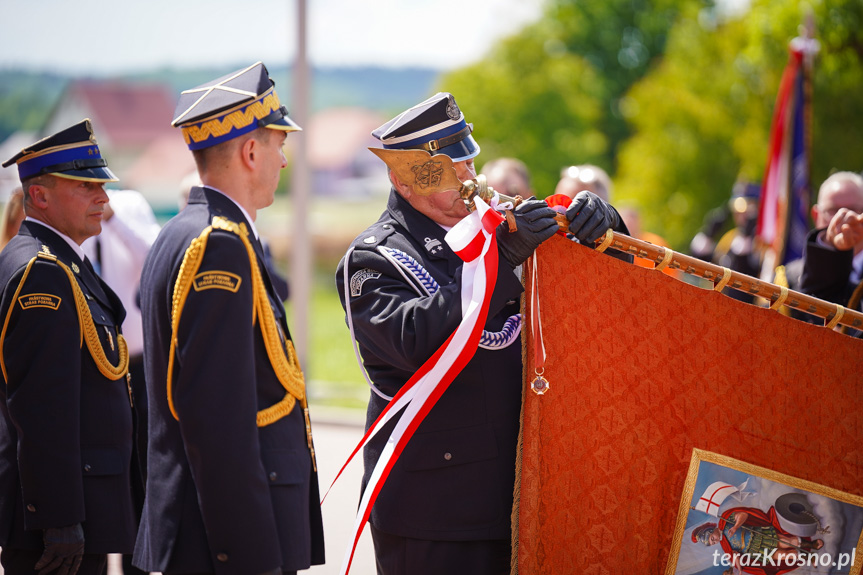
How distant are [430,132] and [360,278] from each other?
0.51 m

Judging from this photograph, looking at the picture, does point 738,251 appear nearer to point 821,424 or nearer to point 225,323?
point 821,424

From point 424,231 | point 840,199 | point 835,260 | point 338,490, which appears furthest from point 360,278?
point 338,490

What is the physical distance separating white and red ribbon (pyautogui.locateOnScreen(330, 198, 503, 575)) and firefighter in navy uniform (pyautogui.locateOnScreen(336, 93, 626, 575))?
0.15 ft

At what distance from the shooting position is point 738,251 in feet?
23.8

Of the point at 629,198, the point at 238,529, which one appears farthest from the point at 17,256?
the point at 629,198

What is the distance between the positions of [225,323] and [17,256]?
1.28m

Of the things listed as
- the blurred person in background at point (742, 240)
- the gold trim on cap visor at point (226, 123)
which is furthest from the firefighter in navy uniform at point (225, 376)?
the blurred person in background at point (742, 240)

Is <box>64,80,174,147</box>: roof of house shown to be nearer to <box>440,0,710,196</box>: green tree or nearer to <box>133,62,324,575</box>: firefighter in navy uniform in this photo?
<box>440,0,710,196</box>: green tree

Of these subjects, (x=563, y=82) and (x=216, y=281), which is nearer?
(x=216, y=281)

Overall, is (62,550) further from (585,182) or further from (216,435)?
(585,182)

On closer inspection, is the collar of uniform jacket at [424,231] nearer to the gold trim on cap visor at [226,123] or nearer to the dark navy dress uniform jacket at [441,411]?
the dark navy dress uniform jacket at [441,411]

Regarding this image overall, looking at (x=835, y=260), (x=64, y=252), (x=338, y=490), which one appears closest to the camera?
(x=64, y=252)

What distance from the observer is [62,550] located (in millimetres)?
2826

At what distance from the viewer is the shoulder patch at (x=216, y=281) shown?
2162 millimetres
